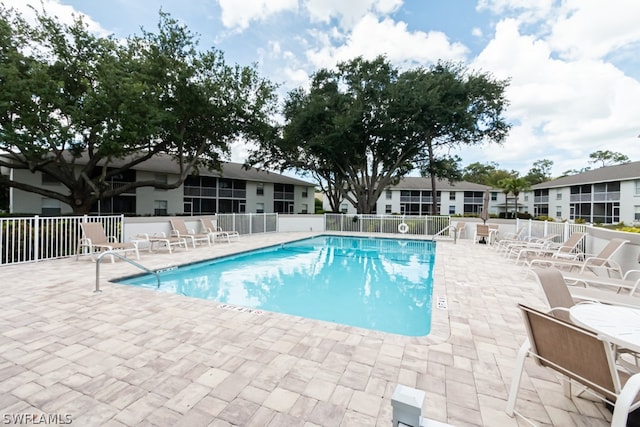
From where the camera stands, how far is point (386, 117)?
55.3 ft

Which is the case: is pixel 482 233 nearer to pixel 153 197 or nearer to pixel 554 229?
pixel 554 229

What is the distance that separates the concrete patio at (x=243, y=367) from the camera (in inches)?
80.4

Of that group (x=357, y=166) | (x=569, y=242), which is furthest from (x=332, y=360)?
(x=357, y=166)

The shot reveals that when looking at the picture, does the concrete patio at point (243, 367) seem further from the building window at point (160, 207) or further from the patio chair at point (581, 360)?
the building window at point (160, 207)

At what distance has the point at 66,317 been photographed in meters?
3.68

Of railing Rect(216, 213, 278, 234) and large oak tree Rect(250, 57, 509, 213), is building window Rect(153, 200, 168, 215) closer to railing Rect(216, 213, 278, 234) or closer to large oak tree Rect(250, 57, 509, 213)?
large oak tree Rect(250, 57, 509, 213)

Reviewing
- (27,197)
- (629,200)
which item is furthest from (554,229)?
(27,197)

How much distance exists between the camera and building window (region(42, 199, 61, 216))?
61.2 feet

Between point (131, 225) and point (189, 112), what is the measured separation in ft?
26.3

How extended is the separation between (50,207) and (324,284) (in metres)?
21.5

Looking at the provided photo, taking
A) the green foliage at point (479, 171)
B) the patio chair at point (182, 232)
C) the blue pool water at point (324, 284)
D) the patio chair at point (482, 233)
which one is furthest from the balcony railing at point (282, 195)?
the green foliage at point (479, 171)

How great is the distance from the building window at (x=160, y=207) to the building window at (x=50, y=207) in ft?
18.8

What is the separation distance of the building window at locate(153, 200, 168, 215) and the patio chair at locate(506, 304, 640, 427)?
2569 cm

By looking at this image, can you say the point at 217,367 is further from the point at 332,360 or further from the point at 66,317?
the point at 66,317
